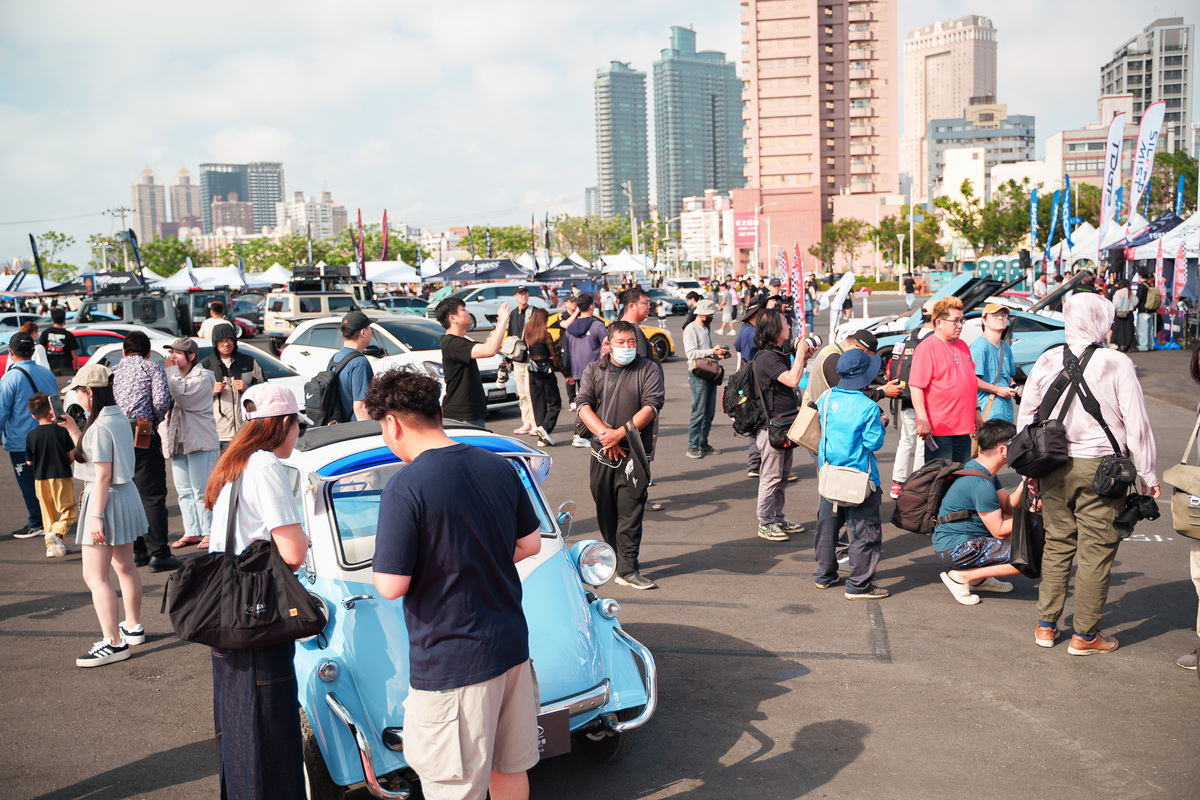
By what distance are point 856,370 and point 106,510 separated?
A: 4.90 m

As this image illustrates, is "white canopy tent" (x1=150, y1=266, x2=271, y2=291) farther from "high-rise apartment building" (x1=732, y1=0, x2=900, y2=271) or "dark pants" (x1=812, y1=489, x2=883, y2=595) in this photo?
"high-rise apartment building" (x1=732, y1=0, x2=900, y2=271)

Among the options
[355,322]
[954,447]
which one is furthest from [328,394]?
[954,447]

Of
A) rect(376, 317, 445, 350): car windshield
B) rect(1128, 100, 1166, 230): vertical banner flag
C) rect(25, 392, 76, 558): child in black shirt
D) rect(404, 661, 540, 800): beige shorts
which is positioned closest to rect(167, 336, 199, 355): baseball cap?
rect(25, 392, 76, 558): child in black shirt

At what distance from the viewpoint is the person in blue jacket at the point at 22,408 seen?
884 centimetres

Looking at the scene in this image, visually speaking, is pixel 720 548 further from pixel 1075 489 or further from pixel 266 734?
pixel 266 734

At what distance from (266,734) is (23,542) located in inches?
276

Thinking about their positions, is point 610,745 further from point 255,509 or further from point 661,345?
point 661,345

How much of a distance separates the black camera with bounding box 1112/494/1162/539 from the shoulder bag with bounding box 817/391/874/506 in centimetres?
149

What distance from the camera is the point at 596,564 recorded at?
4656mm

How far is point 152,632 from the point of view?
636 cm

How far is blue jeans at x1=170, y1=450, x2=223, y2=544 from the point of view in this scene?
802 cm

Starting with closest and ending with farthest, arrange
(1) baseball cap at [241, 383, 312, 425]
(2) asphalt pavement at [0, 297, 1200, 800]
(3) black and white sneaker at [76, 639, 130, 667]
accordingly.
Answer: (1) baseball cap at [241, 383, 312, 425] → (2) asphalt pavement at [0, 297, 1200, 800] → (3) black and white sneaker at [76, 639, 130, 667]

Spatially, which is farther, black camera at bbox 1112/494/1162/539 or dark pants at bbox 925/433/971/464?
dark pants at bbox 925/433/971/464

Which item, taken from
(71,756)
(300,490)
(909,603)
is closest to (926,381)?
(909,603)
